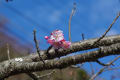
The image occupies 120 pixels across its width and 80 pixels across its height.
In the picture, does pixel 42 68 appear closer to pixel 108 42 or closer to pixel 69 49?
pixel 69 49

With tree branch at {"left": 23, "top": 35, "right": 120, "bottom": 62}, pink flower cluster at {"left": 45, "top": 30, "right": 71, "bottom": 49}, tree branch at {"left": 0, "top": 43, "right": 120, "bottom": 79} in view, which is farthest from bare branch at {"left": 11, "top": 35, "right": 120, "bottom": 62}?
tree branch at {"left": 0, "top": 43, "right": 120, "bottom": 79}

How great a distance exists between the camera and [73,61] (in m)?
1.07

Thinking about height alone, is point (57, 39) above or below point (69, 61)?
above

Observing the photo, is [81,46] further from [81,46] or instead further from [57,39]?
[57,39]

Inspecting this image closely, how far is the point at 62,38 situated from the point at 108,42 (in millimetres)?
470

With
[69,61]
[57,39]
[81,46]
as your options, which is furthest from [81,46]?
[69,61]

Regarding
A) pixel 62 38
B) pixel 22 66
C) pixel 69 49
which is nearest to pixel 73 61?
pixel 22 66

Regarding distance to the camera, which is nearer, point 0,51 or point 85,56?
point 85,56

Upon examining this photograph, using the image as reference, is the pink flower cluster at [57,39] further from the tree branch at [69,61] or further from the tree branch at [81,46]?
the tree branch at [69,61]

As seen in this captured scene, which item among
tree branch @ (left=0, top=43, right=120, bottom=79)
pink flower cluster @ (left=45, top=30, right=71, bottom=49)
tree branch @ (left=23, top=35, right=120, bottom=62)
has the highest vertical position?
pink flower cluster @ (left=45, top=30, right=71, bottom=49)

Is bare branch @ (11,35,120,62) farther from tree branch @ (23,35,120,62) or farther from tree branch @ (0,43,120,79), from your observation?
tree branch @ (0,43,120,79)

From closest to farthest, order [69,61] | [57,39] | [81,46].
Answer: [69,61] < [57,39] < [81,46]

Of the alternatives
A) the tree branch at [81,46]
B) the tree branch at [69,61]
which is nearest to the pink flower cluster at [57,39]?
the tree branch at [81,46]

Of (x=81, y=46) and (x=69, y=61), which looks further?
(x=81, y=46)
